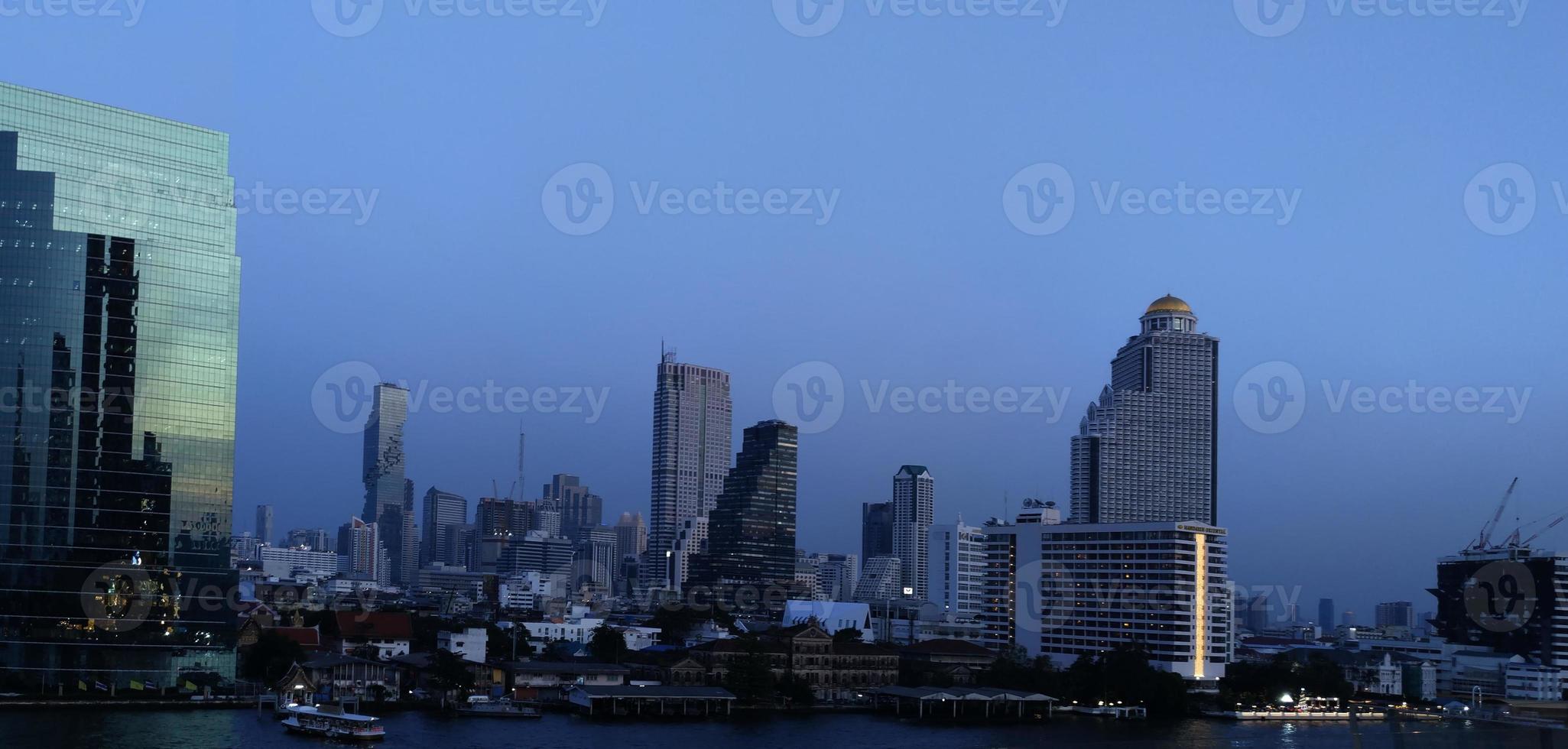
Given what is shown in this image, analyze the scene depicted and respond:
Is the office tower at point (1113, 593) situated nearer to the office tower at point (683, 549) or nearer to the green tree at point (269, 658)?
the green tree at point (269, 658)

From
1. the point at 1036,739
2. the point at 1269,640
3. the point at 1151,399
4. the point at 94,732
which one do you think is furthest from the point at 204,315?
the point at 1269,640

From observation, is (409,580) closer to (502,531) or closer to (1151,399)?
(502,531)

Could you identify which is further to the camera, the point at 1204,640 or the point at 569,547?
the point at 569,547

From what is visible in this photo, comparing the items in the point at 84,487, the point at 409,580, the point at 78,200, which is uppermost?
the point at 78,200

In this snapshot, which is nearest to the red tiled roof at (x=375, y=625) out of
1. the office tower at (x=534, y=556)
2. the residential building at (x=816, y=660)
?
the residential building at (x=816, y=660)

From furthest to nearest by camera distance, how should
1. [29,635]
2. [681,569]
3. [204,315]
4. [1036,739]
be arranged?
[681,569]
[204,315]
[29,635]
[1036,739]

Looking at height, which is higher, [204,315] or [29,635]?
[204,315]

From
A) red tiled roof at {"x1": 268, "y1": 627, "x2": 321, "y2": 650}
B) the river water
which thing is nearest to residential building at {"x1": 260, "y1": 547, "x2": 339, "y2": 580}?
red tiled roof at {"x1": 268, "y1": 627, "x2": 321, "y2": 650}
